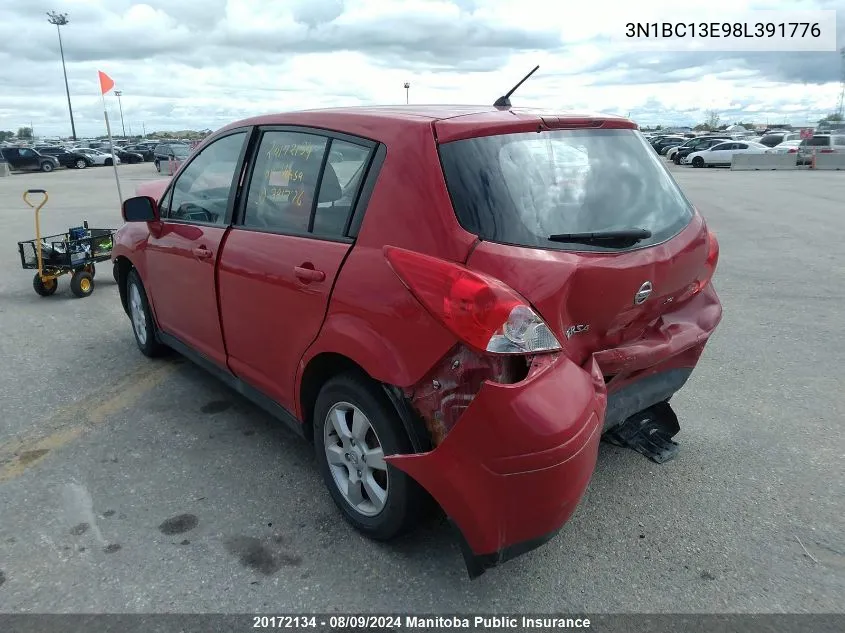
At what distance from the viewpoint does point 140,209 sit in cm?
414

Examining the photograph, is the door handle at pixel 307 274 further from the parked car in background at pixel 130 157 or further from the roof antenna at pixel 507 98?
the parked car in background at pixel 130 157

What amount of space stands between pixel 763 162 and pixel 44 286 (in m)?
30.2

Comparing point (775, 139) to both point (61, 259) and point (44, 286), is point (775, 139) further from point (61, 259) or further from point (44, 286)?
point (44, 286)

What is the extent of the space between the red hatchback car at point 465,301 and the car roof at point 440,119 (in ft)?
0.03

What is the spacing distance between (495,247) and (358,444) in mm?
1044

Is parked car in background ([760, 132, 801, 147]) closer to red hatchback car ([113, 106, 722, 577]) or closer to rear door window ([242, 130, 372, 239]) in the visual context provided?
red hatchback car ([113, 106, 722, 577])

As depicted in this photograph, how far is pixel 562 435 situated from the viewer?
2.13 m

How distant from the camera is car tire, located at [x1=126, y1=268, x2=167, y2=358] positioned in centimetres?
475

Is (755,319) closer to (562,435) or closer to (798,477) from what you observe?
(798,477)

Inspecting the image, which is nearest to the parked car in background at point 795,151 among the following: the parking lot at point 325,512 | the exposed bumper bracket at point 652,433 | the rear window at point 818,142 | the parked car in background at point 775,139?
the rear window at point 818,142

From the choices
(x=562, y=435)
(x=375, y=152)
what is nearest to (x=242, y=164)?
(x=375, y=152)

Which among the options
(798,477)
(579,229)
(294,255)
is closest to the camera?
(579,229)

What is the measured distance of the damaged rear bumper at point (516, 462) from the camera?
2111mm

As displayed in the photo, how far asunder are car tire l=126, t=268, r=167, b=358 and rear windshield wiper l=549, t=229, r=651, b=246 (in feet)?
10.9
